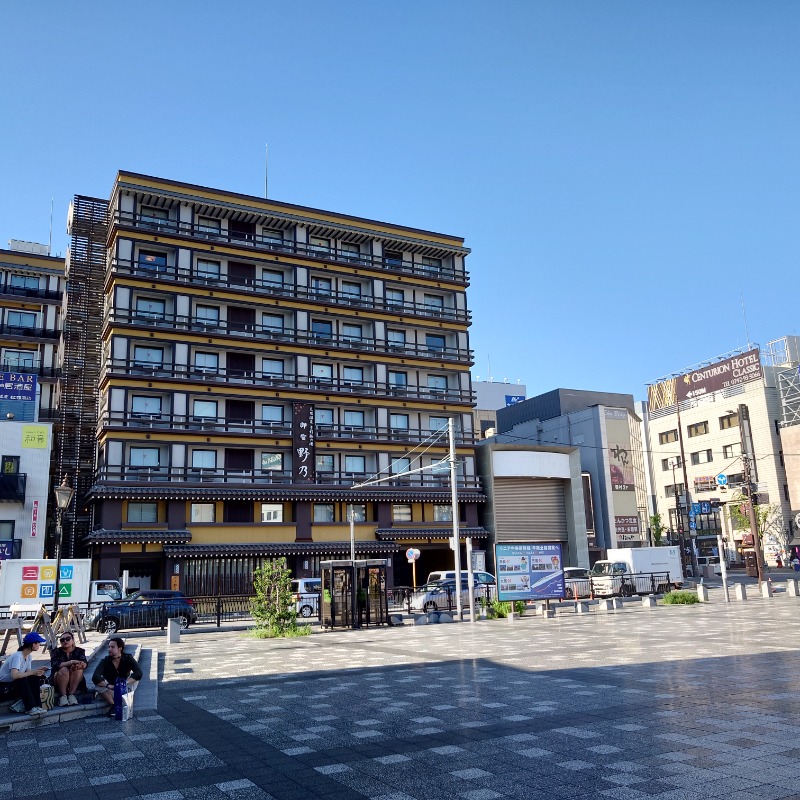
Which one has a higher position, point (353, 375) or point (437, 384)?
point (353, 375)

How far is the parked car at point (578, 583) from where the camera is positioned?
3906 centimetres

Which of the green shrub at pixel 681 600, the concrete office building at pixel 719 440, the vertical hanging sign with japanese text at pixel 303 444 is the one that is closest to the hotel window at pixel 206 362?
the vertical hanging sign with japanese text at pixel 303 444

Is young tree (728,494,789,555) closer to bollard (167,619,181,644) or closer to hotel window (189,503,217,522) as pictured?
hotel window (189,503,217,522)

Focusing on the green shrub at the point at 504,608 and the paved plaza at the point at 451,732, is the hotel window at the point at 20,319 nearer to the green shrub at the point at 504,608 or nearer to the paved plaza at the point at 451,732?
the green shrub at the point at 504,608

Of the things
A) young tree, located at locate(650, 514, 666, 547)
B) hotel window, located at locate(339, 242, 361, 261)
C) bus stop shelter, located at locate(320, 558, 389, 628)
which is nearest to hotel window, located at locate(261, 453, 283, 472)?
hotel window, located at locate(339, 242, 361, 261)

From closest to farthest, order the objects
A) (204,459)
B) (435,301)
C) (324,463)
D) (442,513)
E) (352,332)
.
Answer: (204,459), (324,463), (442,513), (352,332), (435,301)

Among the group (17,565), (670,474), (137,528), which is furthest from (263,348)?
(670,474)

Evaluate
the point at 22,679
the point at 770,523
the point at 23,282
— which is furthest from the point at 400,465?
the point at 770,523

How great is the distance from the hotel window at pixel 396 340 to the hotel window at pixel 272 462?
11.0m

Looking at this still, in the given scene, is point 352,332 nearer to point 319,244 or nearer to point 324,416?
point 324,416

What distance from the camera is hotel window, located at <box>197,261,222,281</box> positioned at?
150ft

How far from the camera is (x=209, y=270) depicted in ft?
152

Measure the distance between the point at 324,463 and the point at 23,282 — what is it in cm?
2720

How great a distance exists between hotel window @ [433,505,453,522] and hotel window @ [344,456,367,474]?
5.80 metres
